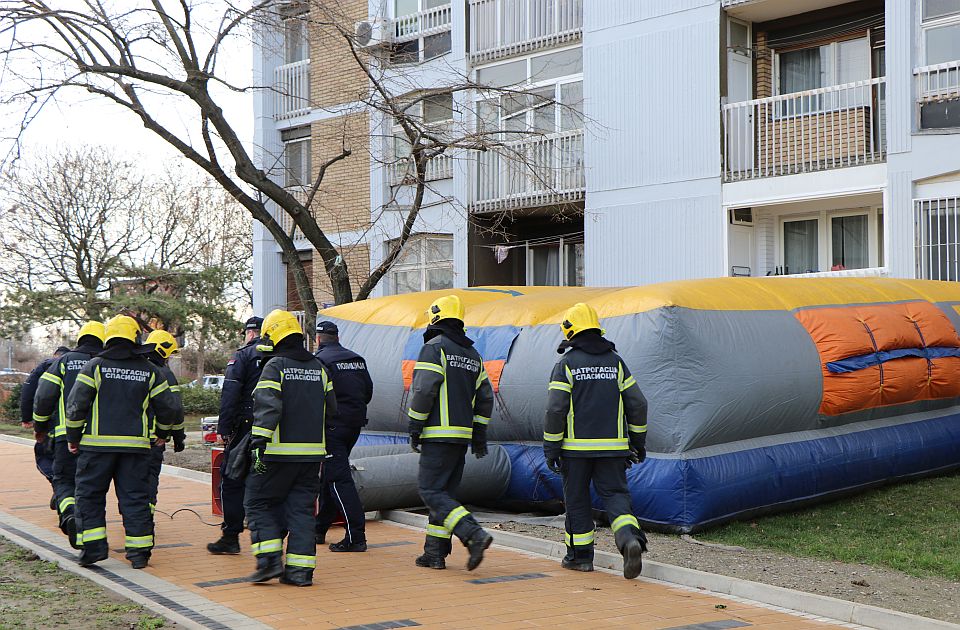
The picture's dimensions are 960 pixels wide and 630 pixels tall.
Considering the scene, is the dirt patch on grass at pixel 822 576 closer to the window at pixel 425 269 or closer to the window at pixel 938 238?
the window at pixel 938 238

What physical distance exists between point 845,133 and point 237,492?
1186 centimetres

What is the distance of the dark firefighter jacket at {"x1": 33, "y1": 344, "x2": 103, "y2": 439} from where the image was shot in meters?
9.84

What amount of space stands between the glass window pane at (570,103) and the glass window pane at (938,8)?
608 cm

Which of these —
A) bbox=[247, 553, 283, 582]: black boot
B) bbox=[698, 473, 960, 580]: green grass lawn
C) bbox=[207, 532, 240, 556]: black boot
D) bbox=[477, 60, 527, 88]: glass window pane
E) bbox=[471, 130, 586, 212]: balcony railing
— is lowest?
bbox=[698, 473, 960, 580]: green grass lawn

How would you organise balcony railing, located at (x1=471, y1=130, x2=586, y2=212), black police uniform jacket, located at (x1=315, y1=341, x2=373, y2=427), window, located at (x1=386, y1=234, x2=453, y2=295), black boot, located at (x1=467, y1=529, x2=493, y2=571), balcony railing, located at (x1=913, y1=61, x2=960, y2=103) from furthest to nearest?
window, located at (x1=386, y1=234, x2=453, y2=295) < balcony railing, located at (x1=471, y1=130, x2=586, y2=212) < balcony railing, located at (x1=913, y1=61, x2=960, y2=103) < black police uniform jacket, located at (x1=315, y1=341, x2=373, y2=427) < black boot, located at (x1=467, y1=529, x2=493, y2=571)

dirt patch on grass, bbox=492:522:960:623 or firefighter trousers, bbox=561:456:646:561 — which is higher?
firefighter trousers, bbox=561:456:646:561

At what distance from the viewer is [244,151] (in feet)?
48.8

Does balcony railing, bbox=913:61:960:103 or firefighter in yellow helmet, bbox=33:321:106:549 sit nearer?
firefighter in yellow helmet, bbox=33:321:106:549

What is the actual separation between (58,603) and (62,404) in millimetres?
3088

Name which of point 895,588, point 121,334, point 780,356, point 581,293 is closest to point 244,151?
point 581,293

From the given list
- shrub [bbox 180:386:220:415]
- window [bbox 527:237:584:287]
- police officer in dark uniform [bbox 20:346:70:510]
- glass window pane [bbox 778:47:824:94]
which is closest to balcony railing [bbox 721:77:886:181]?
glass window pane [bbox 778:47:824:94]

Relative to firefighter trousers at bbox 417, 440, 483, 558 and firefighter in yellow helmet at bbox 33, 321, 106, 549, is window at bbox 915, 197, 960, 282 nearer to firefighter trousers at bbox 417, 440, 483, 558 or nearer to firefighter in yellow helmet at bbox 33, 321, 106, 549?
firefighter trousers at bbox 417, 440, 483, 558

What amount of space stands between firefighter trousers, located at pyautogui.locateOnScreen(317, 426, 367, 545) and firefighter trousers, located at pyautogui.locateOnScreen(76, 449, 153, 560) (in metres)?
1.53

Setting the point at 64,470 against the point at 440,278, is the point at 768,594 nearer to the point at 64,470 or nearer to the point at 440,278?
the point at 64,470
